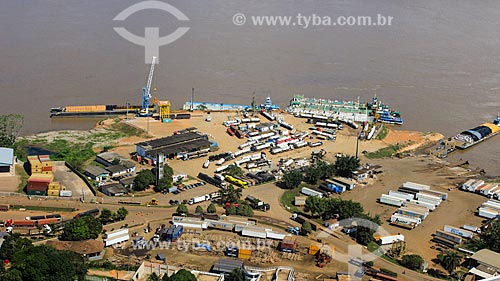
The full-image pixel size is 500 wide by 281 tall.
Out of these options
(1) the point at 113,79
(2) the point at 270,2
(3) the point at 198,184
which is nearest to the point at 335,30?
(2) the point at 270,2

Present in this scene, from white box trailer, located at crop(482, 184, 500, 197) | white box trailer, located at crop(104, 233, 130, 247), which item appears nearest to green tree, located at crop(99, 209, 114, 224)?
white box trailer, located at crop(104, 233, 130, 247)

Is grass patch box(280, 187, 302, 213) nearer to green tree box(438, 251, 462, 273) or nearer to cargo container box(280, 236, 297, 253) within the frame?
cargo container box(280, 236, 297, 253)

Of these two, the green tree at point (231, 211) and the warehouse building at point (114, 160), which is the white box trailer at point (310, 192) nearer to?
the green tree at point (231, 211)

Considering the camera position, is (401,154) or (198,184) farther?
(401,154)

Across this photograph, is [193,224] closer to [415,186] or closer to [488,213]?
[415,186]

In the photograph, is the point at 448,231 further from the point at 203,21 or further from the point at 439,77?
the point at 203,21

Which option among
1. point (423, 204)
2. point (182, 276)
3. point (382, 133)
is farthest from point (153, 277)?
point (382, 133)
